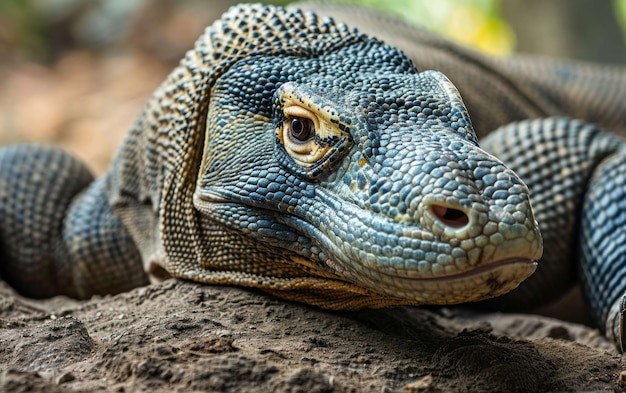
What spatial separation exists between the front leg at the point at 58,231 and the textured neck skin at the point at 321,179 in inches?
15.4

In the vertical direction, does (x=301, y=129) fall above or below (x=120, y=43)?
above

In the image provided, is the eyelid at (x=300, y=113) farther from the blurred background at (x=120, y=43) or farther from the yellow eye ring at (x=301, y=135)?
the blurred background at (x=120, y=43)

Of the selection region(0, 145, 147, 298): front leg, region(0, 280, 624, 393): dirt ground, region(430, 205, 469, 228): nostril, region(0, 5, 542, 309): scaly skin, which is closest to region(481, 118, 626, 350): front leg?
region(0, 280, 624, 393): dirt ground

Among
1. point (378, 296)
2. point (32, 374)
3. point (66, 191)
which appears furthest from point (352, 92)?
point (66, 191)

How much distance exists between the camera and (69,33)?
15352 millimetres

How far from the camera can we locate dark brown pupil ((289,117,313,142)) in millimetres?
3354

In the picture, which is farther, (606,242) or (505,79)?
(505,79)

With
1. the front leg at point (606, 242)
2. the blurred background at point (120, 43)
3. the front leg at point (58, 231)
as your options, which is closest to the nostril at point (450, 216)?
the front leg at point (606, 242)

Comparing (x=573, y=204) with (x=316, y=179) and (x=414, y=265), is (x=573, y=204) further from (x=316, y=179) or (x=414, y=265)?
(x=414, y=265)

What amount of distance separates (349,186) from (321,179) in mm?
199

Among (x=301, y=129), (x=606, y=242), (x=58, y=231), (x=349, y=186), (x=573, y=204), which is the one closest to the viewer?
(x=349, y=186)

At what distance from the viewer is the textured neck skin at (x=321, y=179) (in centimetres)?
274

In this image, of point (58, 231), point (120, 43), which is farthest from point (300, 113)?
point (120, 43)

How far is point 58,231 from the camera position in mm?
5461
